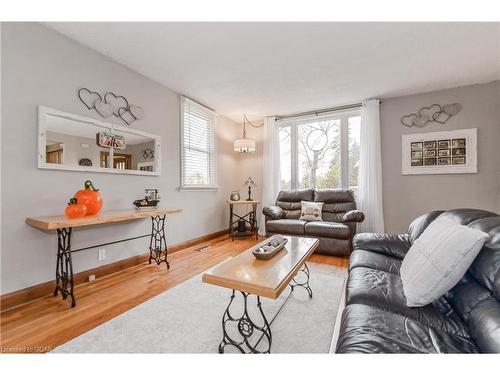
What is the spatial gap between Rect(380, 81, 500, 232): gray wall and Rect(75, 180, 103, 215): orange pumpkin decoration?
14.0ft

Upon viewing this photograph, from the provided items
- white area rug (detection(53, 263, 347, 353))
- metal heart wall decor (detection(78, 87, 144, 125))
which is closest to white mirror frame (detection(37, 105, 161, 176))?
metal heart wall decor (detection(78, 87, 144, 125))

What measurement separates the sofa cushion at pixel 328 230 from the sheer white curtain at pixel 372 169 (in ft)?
2.85

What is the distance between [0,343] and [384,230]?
15.3ft

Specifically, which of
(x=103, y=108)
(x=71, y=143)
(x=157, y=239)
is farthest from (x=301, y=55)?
(x=157, y=239)

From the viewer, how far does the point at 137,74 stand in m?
3.00

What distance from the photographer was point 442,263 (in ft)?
3.76

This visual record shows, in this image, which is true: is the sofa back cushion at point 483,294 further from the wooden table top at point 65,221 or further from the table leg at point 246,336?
the wooden table top at point 65,221

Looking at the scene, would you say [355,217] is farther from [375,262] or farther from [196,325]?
[196,325]

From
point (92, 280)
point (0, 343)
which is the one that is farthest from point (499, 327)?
point (92, 280)

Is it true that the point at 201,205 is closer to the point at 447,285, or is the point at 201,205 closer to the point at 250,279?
the point at 250,279

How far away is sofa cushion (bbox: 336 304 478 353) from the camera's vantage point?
87 cm

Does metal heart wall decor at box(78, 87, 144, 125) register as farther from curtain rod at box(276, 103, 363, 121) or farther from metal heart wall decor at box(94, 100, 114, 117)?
curtain rod at box(276, 103, 363, 121)
